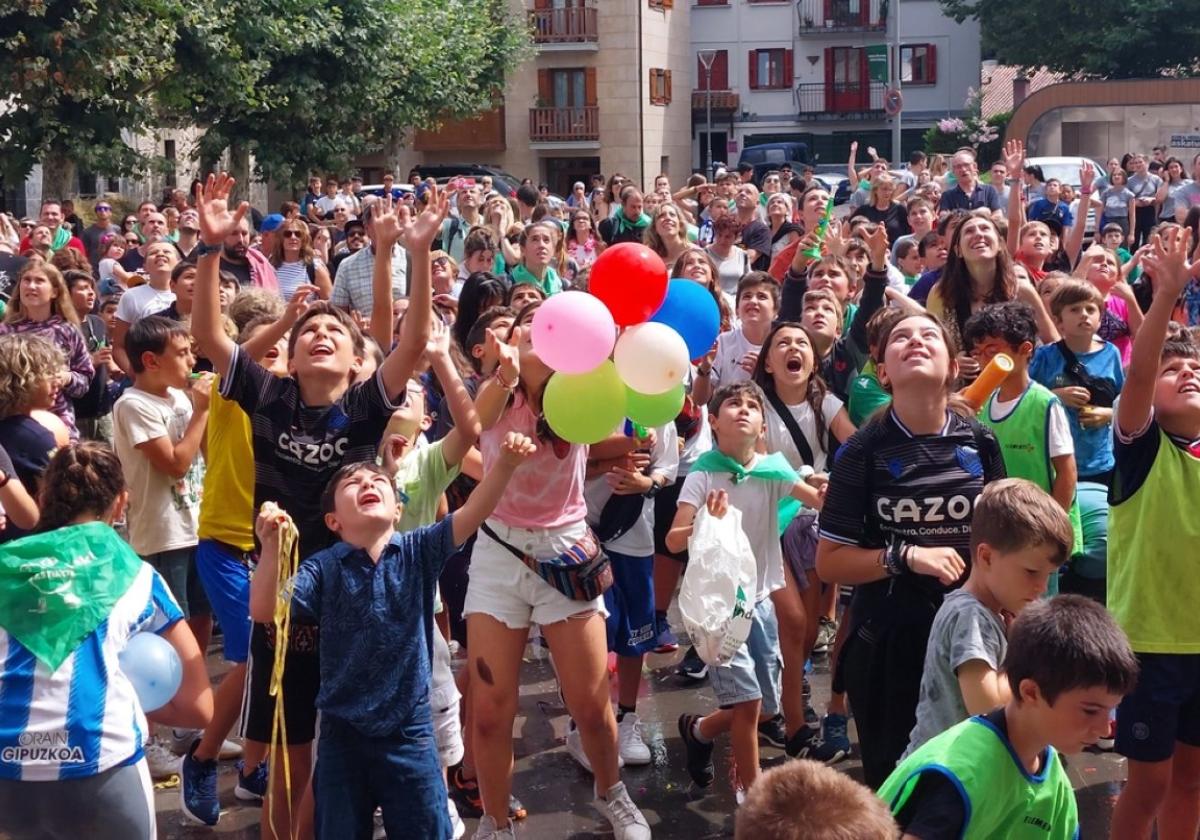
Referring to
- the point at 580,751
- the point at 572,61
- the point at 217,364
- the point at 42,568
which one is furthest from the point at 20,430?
the point at 572,61

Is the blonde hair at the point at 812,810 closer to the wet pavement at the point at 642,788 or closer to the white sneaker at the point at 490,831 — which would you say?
the white sneaker at the point at 490,831

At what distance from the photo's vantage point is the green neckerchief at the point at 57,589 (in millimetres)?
3570

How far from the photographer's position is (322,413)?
457 cm

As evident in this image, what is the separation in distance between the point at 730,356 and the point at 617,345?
2.22m

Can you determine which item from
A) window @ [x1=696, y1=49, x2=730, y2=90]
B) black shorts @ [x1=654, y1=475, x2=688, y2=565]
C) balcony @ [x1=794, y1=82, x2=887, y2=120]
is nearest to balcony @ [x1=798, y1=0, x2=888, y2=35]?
balcony @ [x1=794, y1=82, x2=887, y2=120]

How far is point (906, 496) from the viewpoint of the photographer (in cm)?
416

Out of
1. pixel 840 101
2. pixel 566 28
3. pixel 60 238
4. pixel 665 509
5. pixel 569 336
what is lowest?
pixel 665 509

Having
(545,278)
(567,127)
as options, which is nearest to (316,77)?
(567,127)

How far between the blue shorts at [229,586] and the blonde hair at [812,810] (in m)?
3.31

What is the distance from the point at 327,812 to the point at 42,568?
1.05m

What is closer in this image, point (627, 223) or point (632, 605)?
point (632, 605)

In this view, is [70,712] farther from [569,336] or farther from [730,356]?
[730,356]

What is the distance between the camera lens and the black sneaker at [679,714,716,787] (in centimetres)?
552

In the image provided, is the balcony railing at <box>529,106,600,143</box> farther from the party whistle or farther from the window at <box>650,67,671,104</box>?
the party whistle
